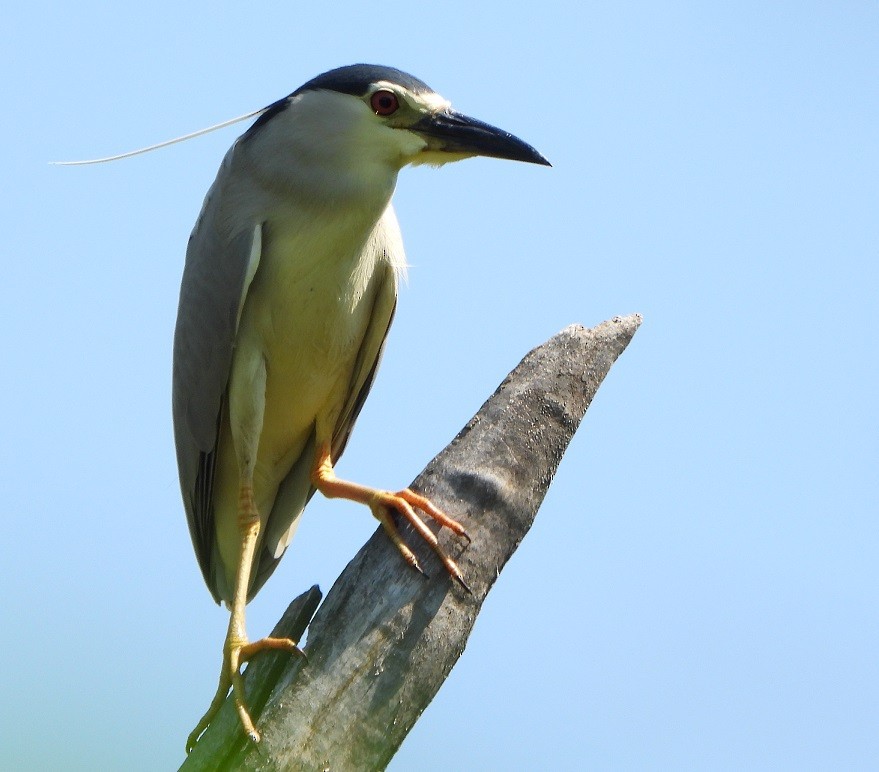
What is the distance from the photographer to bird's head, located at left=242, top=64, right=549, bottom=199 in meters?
3.12

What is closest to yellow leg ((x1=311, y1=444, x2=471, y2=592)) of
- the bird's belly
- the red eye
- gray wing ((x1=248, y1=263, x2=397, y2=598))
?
the bird's belly

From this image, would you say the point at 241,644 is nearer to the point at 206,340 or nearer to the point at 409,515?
the point at 409,515

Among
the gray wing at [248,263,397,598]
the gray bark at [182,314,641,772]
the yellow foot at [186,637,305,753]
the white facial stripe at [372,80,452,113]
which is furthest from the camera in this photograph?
the gray wing at [248,263,397,598]

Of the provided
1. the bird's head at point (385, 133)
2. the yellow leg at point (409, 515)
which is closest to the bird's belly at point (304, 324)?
the bird's head at point (385, 133)

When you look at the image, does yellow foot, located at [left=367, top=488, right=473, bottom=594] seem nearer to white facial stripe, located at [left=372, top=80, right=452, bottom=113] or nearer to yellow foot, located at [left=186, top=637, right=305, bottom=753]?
yellow foot, located at [left=186, top=637, right=305, bottom=753]

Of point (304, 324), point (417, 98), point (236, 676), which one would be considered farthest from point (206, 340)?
point (236, 676)

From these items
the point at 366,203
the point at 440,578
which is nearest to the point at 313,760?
the point at 440,578

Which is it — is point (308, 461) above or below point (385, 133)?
below

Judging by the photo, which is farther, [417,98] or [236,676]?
[417,98]

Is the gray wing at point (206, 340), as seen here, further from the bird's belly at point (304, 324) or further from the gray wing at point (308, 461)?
the gray wing at point (308, 461)

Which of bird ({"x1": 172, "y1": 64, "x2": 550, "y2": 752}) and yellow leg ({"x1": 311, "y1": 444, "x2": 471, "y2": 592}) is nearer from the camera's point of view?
yellow leg ({"x1": 311, "y1": 444, "x2": 471, "y2": 592})

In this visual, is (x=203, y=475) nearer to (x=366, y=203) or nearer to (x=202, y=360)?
(x=202, y=360)

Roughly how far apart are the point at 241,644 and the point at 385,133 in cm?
152

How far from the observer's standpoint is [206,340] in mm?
3195
